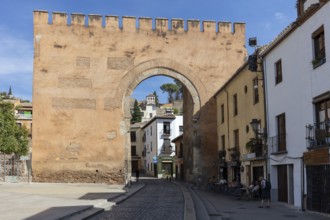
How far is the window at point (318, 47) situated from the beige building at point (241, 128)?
519cm

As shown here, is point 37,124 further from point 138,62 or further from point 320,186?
point 320,186

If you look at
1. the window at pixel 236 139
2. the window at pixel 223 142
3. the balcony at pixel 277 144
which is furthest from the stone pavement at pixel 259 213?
the window at pixel 223 142

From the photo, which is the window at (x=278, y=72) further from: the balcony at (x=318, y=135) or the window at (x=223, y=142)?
the window at (x=223, y=142)

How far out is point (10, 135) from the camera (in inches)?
1329

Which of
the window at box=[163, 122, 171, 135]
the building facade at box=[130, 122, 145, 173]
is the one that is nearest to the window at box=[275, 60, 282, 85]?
the window at box=[163, 122, 171, 135]

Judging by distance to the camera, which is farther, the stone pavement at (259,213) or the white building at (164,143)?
the white building at (164,143)

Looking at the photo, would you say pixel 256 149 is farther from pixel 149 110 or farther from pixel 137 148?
pixel 149 110

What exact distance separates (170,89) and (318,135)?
91.7 metres

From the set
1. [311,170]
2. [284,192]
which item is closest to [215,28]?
[284,192]

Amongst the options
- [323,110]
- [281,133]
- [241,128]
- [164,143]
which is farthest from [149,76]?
[164,143]

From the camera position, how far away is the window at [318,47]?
13125mm

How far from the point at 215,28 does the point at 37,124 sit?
13226mm

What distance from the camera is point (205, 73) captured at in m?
29.2

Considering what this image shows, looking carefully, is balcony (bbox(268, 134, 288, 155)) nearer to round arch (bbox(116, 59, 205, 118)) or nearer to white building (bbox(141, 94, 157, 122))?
round arch (bbox(116, 59, 205, 118))
